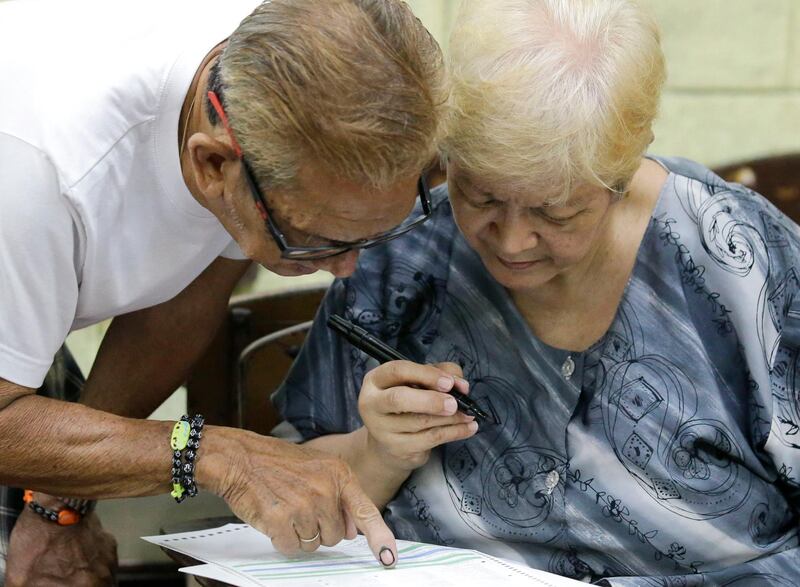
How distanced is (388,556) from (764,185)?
109 inches

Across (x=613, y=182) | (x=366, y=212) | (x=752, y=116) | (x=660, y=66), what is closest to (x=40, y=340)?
(x=366, y=212)

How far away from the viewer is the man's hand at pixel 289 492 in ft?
5.79

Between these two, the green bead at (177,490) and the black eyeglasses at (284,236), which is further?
the green bead at (177,490)

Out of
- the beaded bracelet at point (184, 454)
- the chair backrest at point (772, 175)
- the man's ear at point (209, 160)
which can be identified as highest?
the man's ear at point (209, 160)

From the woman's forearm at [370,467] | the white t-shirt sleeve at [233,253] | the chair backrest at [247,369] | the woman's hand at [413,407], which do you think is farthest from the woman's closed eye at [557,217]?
the chair backrest at [247,369]

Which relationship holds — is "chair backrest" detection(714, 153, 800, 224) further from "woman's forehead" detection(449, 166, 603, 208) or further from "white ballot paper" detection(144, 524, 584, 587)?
"white ballot paper" detection(144, 524, 584, 587)

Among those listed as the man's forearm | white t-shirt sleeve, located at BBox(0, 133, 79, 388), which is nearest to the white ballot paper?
the man's forearm

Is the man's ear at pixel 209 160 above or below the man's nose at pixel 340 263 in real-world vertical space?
above

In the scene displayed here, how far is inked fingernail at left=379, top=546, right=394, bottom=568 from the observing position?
1.74 m

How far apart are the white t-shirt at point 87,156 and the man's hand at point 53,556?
0.48 m

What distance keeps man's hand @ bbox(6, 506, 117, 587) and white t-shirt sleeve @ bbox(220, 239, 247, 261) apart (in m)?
0.58

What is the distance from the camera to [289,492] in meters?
1.79

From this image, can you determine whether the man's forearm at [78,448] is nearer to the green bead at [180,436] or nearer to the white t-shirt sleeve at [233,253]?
the green bead at [180,436]

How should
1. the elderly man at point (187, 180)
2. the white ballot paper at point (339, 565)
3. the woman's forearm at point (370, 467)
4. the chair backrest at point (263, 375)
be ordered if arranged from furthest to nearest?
the chair backrest at point (263, 375) < the woman's forearm at point (370, 467) < the white ballot paper at point (339, 565) < the elderly man at point (187, 180)
